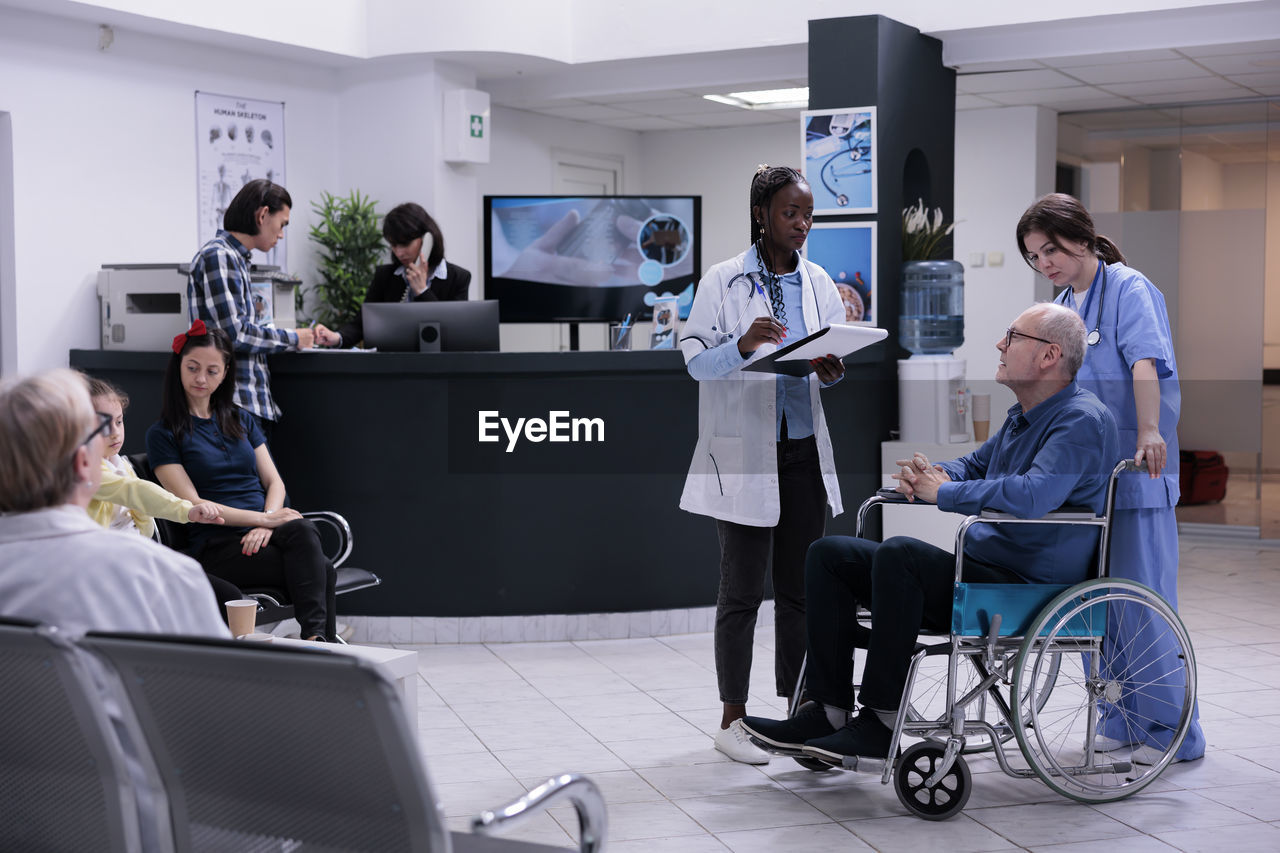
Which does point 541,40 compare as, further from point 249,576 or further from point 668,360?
point 249,576

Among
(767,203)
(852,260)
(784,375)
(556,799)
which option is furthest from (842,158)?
(556,799)

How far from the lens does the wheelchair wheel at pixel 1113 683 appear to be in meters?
3.08

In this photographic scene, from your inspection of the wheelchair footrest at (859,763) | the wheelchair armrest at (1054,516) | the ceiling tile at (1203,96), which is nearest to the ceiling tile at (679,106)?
the ceiling tile at (1203,96)

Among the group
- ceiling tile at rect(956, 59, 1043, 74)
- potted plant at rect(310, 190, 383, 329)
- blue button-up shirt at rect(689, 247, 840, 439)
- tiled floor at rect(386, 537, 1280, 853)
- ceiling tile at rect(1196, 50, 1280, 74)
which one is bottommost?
tiled floor at rect(386, 537, 1280, 853)

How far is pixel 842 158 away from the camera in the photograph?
19.3ft

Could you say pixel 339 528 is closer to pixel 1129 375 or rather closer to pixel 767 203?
pixel 767 203

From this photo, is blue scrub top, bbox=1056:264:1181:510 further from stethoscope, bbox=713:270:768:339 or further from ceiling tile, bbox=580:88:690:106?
ceiling tile, bbox=580:88:690:106

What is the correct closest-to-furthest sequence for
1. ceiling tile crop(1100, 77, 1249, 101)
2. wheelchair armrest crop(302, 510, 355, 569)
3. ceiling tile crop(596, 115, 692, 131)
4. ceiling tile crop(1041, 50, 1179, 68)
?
wheelchair armrest crop(302, 510, 355, 569), ceiling tile crop(1041, 50, 1179, 68), ceiling tile crop(1100, 77, 1249, 101), ceiling tile crop(596, 115, 692, 131)

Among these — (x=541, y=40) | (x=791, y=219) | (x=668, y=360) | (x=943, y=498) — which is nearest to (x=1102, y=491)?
(x=943, y=498)

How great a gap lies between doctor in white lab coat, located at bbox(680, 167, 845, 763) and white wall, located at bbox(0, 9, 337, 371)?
3.72 m

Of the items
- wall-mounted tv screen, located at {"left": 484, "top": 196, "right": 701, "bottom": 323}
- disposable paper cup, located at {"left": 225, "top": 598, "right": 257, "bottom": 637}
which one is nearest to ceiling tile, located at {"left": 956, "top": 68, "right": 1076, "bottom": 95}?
wall-mounted tv screen, located at {"left": 484, "top": 196, "right": 701, "bottom": 323}

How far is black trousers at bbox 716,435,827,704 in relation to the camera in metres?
3.58

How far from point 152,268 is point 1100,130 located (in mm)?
6213

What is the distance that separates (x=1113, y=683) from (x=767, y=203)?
1.49 meters
